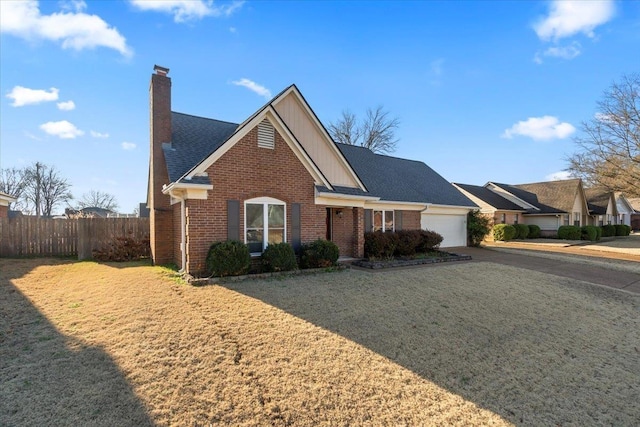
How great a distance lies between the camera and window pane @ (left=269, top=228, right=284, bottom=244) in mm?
10672

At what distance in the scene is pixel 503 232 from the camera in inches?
1042

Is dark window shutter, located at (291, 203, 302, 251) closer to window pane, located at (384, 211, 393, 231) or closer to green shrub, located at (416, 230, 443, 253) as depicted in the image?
window pane, located at (384, 211, 393, 231)

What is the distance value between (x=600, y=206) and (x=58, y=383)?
1916 inches

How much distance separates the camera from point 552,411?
3869 millimetres

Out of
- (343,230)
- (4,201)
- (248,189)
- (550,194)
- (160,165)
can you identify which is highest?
(160,165)

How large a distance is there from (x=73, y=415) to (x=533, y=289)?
11266 millimetres

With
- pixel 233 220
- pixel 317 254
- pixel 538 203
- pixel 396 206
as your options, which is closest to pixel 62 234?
pixel 233 220

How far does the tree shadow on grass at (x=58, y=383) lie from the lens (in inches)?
128

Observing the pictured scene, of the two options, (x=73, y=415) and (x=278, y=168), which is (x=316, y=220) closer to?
(x=278, y=168)

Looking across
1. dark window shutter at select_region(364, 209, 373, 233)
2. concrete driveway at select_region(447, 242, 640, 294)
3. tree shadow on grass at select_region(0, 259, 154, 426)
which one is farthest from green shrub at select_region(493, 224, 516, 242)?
tree shadow on grass at select_region(0, 259, 154, 426)

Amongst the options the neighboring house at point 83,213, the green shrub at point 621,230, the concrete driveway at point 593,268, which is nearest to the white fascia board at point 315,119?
the concrete driveway at point 593,268

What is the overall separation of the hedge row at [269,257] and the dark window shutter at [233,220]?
0.35 meters

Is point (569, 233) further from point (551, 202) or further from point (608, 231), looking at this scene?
point (608, 231)

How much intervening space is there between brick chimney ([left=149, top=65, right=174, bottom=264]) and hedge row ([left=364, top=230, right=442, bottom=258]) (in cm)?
814
